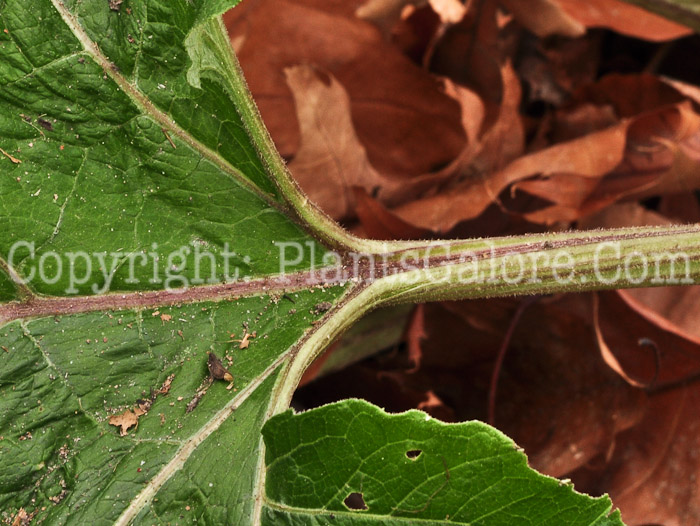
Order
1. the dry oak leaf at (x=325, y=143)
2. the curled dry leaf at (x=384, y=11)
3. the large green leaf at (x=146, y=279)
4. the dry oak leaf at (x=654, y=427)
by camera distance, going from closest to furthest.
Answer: the large green leaf at (x=146, y=279) → the dry oak leaf at (x=654, y=427) → the dry oak leaf at (x=325, y=143) → the curled dry leaf at (x=384, y=11)

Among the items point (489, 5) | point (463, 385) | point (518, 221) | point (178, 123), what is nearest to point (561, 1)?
point (489, 5)

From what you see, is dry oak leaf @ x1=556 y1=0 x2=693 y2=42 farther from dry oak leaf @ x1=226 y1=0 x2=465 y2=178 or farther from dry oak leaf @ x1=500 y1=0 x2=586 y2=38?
dry oak leaf @ x1=226 y1=0 x2=465 y2=178

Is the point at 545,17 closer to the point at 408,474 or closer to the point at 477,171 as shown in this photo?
the point at 477,171

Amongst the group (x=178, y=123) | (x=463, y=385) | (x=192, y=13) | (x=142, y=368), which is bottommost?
(x=463, y=385)

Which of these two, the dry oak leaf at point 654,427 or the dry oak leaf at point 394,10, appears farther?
the dry oak leaf at point 394,10

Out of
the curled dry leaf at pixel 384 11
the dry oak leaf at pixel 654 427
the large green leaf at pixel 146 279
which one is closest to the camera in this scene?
the large green leaf at pixel 146 279

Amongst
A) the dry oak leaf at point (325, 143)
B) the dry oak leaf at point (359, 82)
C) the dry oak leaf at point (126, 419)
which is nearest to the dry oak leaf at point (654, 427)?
the dry oak leaf at point (359, 82)

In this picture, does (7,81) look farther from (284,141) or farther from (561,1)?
(561,1)

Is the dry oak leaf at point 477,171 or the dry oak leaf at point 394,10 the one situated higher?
the dry oak leaf at point 394,10

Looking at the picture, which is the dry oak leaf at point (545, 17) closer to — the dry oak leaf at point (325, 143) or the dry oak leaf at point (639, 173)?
the dry oak leaf at point (639, 173)
